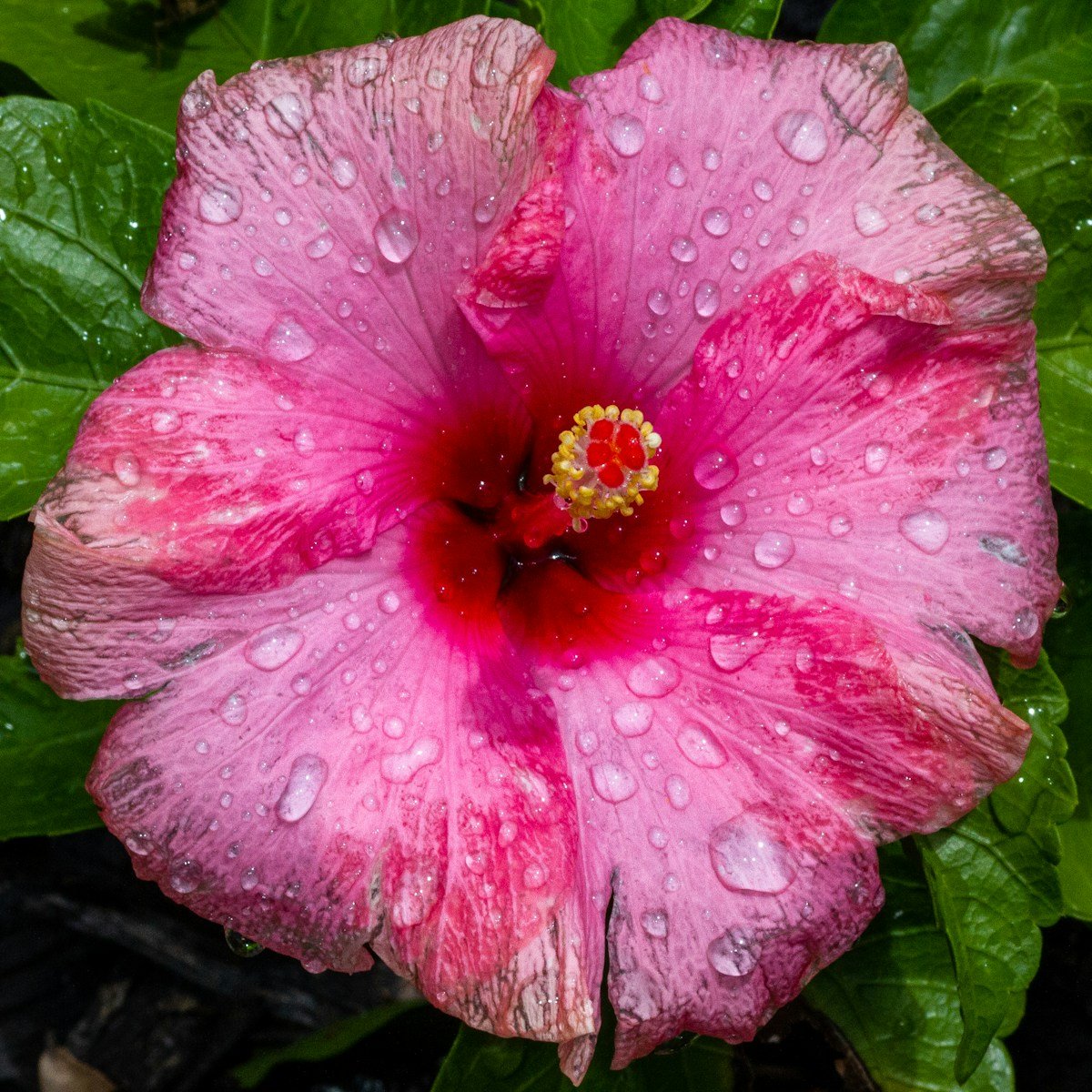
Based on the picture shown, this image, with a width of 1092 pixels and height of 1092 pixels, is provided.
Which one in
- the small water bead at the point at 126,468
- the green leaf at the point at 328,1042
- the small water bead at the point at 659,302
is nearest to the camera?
the small water bead at the point at 126,468

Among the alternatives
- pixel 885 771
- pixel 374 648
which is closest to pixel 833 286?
pixel 885 771

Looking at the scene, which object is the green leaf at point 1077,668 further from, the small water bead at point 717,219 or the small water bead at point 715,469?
the small water bead at point 717,219

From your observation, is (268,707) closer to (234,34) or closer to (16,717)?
(16,717)

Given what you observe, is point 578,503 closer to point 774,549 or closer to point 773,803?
point 774,549

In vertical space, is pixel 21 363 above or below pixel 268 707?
above

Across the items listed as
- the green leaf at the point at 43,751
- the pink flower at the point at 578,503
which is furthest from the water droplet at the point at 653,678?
the green leaf at the point at 43,751

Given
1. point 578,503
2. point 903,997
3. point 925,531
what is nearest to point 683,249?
point 578,503
